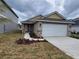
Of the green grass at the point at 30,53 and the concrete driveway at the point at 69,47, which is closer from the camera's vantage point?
the green grass at the point at 30,53

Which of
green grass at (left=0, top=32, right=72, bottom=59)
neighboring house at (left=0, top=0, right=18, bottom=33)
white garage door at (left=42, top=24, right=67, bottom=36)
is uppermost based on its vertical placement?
neighboring house at (left=0, top=0, right=18, bottom=33)

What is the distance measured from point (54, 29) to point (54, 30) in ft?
0.54

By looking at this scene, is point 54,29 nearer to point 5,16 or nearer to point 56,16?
point 56,16

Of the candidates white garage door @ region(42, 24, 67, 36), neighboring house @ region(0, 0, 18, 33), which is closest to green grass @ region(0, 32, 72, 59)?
neighboring house @ region(0, 0, 18, 33)

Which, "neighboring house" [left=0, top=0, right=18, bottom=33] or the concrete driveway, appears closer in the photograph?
the concrete driveway

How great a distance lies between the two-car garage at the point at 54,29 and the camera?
1992 cm

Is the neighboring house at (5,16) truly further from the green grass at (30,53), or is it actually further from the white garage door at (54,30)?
the green grass at (30,53)

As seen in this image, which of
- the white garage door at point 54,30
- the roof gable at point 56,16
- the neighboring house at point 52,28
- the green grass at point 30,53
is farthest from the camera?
the roof gable at point 56,16

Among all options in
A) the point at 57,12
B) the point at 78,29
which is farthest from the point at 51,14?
the point at 78,29

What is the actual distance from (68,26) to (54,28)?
252 cm

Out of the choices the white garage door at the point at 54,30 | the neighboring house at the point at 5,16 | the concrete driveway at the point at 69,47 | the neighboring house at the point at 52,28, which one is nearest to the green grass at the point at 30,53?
the concrete driveway at the point at 69,47

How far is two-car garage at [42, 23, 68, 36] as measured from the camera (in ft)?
65.4

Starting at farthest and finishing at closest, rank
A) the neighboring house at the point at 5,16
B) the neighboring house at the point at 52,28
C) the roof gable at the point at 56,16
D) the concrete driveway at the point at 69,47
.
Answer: the roof gable at the point at 56,16, the neighboring house at the point at 52,28, the neighboring house at the point at 5,16, the concrete driveway at the point at 69,47

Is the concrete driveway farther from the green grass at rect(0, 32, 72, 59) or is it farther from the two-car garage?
the two-car garage
